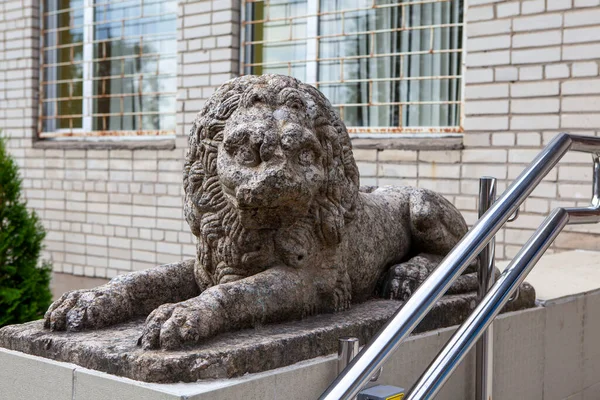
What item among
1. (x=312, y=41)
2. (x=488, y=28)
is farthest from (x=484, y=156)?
(x=312, y=41)

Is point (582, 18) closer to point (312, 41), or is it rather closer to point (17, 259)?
point (312, 41)

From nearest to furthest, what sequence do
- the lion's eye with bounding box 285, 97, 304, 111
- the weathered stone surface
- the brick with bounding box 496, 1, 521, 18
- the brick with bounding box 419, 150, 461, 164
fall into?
the weathered stone surface < the lion's eye with bounding box 285, 97, 304, 111 < the brick with bounding box 496, 1, 521, 18 < the brick with bounding box 419, 150, 461, 164

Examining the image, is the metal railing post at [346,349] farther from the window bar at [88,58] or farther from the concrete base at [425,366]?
the window bar at [88,58]

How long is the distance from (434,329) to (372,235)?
450 mm

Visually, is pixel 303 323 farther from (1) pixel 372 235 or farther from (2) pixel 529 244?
(2) pixel 529 244

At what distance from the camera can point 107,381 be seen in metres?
2.37

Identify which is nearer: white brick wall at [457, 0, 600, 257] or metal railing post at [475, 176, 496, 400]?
metal railing post at [475, 176, 496, 400]

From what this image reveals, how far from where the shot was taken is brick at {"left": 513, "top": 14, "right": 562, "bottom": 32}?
597cm

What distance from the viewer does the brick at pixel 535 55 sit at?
5988mm

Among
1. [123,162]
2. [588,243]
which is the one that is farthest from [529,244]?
[123,162]

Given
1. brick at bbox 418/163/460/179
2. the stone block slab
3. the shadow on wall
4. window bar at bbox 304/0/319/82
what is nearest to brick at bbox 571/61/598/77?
brick at bbox 418/163/460/179

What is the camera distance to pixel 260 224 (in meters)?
2.85

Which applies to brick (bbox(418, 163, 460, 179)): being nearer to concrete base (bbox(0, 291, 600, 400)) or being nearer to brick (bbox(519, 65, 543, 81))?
brick (bbox(519, 65, 543, 81))

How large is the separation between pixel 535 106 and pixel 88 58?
561 centimetres
